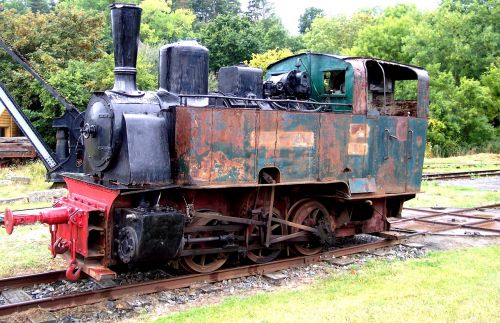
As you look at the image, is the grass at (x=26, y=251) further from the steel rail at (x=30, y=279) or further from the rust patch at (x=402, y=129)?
the rust patch at (x=402, y=129)

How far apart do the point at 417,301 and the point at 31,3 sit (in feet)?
184

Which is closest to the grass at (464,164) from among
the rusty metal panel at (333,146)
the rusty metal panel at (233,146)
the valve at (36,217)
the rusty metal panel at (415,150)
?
the rusty metal panel at (415,150)

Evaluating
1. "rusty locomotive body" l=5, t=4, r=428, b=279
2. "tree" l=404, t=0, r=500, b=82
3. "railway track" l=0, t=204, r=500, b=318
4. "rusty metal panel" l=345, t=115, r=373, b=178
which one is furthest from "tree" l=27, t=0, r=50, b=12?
"rusty metal panel" l=345, t=115, r=373, b=178

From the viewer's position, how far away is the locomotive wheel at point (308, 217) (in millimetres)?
8328

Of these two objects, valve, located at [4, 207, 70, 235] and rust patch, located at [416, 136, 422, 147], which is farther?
rust patch, located at [416, 136, 422, 147]

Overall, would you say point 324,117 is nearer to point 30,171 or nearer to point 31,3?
point 30,171

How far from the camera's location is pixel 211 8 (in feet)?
250

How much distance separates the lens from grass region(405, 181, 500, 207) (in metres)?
14.6

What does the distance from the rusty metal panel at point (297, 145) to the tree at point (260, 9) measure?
74520 millimetres

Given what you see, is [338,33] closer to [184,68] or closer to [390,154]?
[390,154]

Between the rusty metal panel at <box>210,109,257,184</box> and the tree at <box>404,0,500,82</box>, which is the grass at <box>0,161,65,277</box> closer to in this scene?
the rusty metal panel at <box>210,109,257,184</box>

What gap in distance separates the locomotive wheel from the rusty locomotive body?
0.02 metres

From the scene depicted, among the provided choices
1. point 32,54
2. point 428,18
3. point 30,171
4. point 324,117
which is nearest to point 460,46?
point 428,18

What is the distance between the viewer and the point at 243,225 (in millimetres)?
7594
